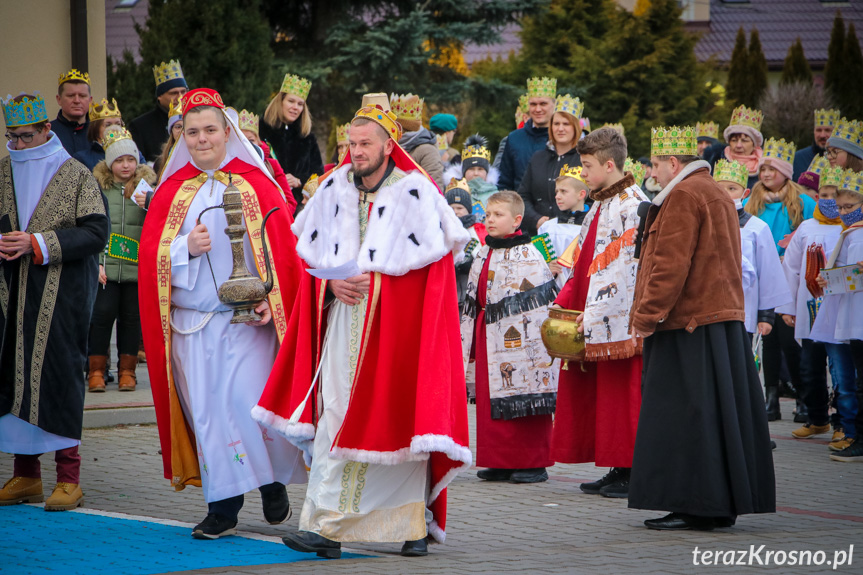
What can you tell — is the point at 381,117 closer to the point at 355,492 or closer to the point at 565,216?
the point at 355,492

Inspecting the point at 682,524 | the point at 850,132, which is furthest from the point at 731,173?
the point at 682,524

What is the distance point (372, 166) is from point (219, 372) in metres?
1.40

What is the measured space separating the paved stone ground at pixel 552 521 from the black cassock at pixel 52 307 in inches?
27.3

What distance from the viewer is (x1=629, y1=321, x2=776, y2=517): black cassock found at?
6441mm

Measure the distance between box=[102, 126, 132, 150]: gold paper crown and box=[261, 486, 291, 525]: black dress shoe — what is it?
5.48 m

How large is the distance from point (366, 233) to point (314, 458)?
3.82ft

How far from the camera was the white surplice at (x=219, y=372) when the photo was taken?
6.36 meters

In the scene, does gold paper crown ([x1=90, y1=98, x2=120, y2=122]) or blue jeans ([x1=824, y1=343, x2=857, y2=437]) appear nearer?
blue jeans ([x1=824, y1=343, x2=857, y2=437])

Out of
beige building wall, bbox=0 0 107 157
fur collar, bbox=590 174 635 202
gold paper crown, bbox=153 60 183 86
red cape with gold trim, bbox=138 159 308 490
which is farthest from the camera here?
beige building wall, bbox=0 0 107 157

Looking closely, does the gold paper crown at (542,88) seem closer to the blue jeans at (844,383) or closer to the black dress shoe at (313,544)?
the blue jeans at (844,383)

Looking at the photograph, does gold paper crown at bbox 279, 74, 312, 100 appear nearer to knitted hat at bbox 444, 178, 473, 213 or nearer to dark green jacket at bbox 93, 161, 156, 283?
dark green jacket at bbox 93, 161, 156, 283

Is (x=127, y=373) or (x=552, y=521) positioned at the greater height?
(x=127, y=373)

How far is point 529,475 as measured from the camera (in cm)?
832

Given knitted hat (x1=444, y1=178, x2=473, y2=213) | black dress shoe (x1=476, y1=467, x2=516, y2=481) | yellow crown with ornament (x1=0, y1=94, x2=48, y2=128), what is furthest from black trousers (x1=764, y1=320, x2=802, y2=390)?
yellow crown with ornament (x1=0, y1=94, x2=48, y2=128)
